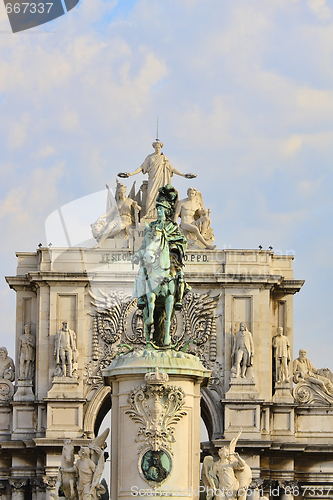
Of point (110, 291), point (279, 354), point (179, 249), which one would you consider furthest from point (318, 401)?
point (179, 249)

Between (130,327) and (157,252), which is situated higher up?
(130,327)

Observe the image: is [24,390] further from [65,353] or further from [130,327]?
[130,327]

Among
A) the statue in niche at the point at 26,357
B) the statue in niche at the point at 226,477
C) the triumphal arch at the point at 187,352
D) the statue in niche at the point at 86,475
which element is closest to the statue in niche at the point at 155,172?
the triumphal arch at the point at 187,352

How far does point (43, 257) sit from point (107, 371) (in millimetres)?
21602

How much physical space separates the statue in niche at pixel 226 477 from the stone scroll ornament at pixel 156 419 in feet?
2.64

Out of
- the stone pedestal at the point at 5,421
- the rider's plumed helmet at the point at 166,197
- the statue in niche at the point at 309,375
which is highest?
the rider's plumed helmet at the point at 166,197

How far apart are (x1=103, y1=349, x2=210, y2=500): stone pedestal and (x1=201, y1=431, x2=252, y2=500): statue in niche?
0.87ft

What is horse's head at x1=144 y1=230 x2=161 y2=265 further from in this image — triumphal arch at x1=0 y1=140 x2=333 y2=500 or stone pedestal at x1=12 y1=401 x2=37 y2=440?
stone pedestal at x1=12 y1=401 x2=37 y2=440

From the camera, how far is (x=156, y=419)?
22391 millimetres

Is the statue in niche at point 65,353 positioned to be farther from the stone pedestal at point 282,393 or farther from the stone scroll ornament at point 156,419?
the stone scroll ornament at point 156,419

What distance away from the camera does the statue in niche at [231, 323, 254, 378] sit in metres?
43.3

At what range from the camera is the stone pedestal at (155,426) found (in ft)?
72.9

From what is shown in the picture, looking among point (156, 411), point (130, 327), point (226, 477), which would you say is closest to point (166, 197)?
point (156, 411)

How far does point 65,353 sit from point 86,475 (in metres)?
20.8
